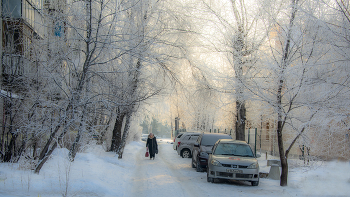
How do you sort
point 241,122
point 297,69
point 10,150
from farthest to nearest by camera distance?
point 241,122
point 10,150
point 297,69

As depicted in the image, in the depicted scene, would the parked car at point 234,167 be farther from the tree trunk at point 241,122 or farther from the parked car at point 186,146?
the parked car at point 186,146

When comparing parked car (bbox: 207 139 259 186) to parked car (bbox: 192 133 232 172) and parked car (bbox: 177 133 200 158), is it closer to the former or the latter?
parked car (bbox: 192 133 232 172)

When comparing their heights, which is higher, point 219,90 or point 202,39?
point 202,39

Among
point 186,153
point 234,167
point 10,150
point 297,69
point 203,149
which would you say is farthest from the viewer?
point 186,153

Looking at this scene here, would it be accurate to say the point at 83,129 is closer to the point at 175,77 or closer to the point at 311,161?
the point at 175,77

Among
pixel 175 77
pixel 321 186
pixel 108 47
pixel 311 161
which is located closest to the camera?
pixel 108 47

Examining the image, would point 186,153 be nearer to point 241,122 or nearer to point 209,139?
point 241,122

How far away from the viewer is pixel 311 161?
12.3 m

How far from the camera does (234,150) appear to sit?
10281 millimetres

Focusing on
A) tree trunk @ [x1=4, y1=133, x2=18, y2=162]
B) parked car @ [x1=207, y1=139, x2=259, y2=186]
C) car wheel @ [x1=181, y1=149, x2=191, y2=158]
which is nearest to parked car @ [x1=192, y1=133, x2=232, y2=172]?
parked car @ [x1=207, y1=139, x2=259, y2=186]

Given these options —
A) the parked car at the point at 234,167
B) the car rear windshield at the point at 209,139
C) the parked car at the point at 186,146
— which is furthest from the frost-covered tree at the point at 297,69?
the parked car at the point at 186,146

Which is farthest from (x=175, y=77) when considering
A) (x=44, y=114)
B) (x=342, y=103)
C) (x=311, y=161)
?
(x=311, y=161)

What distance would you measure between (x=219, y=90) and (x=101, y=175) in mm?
6271

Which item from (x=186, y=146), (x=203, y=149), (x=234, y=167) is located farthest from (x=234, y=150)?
(x=186, y=146)
